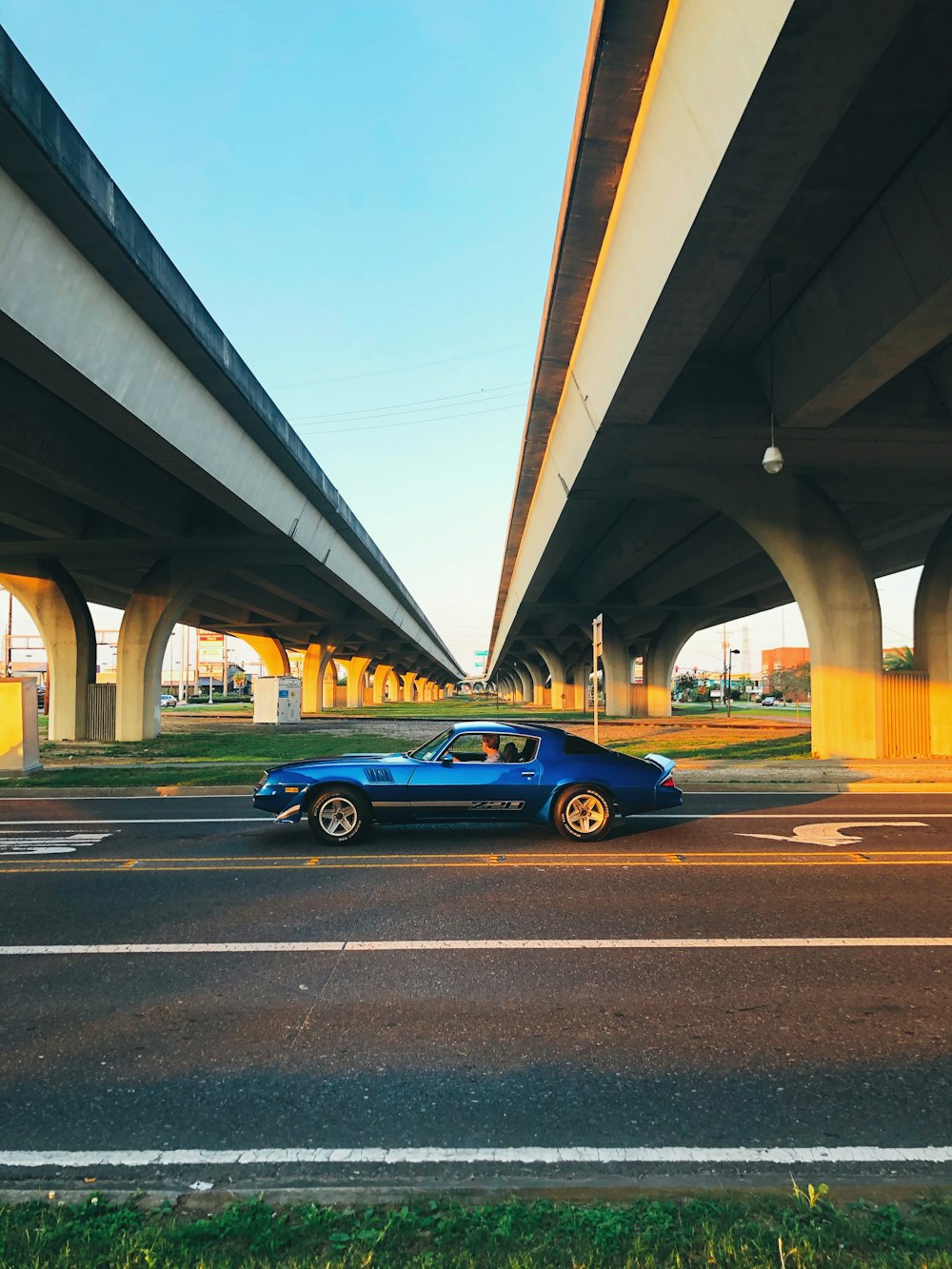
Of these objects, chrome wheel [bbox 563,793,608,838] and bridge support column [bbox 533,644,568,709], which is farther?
bridge support column [bbox 533,644,568,709]

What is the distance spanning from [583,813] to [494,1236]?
685 cm

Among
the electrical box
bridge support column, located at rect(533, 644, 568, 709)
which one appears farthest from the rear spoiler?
bridge support column, located at rect(533, 644, 568, 709)

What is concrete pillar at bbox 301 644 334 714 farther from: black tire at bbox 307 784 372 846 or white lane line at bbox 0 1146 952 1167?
white lane line at bbox 0 1146 952 1167

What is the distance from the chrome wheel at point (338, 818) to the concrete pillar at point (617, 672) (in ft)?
145

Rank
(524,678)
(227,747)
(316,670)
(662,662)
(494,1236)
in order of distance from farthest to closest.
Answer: (524,678) → (316,670) → (662,662) → (227,747) → (494,1236)

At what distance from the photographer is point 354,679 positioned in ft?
295

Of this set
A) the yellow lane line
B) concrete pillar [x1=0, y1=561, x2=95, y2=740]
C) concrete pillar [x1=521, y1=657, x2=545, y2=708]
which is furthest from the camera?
concrete pillar [x1=521, y1=657, x2=545, y2=708]

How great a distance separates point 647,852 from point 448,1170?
19.9 feet

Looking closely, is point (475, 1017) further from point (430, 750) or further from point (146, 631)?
point (146, 631)

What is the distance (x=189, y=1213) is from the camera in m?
2.63

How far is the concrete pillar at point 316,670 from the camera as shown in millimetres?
64812

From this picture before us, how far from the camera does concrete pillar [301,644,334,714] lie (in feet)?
213

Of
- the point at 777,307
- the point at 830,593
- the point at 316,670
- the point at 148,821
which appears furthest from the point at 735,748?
the point at 316,670

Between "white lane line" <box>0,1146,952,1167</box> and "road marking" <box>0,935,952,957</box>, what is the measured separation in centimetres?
236
